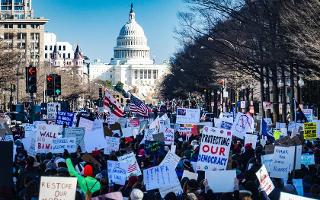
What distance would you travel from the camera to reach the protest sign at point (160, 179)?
45.0 feet

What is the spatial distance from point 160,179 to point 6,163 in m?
2.51

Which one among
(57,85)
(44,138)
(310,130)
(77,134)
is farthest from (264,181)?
(57,85)

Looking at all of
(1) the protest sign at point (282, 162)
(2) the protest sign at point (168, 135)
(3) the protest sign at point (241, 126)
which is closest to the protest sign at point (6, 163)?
(1) the protest sign at point (282, 162)

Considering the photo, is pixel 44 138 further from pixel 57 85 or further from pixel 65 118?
pixel 57 85

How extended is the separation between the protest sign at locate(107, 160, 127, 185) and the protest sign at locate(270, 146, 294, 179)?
277 centimetres

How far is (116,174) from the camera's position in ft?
51.3

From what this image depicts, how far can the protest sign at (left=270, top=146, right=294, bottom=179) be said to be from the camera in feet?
53.6

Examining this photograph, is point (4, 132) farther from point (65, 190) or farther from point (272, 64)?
point (272, 64)

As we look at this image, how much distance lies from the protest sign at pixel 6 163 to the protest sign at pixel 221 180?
3.14 meters

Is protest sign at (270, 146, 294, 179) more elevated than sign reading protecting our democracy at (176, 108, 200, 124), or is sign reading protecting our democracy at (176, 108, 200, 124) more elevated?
sign reading protecting our democracy at (176, 108, 200, 124)

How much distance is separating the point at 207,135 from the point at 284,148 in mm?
1474

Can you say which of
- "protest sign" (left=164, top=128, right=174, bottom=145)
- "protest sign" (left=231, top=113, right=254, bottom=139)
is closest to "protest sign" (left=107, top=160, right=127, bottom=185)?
"protest sign" (left=231, top=113, right=254, bottom=139)

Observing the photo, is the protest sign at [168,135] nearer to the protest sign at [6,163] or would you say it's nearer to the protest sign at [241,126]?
the protest sign at [241,126]

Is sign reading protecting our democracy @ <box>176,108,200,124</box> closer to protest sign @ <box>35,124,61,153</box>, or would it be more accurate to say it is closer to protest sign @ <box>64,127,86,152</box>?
protest sign @ <box>64,127,86,152</box>
